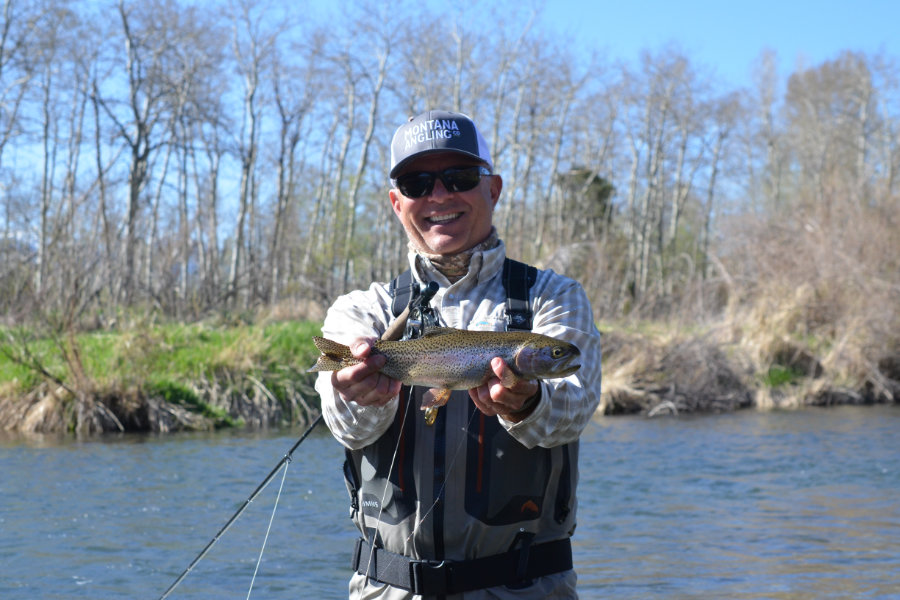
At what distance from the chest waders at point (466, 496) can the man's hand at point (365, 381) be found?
222mm

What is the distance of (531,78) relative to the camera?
127 feet

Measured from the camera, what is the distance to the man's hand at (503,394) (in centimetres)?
252

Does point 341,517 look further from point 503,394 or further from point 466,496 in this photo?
point 503,394

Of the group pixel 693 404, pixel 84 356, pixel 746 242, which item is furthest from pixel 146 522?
pixel 746 242

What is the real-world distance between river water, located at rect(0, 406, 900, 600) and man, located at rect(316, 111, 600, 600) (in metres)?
5.32

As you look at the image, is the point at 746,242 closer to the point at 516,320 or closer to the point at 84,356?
the point at 84,356

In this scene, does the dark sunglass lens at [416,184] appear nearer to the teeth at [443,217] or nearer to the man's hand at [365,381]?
the teeth at [443,217]

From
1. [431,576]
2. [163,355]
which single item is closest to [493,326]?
[431,576]

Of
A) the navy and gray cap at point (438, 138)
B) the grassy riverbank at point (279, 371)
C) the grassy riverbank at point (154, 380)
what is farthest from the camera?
the grassy riverbank at point (279, 371)

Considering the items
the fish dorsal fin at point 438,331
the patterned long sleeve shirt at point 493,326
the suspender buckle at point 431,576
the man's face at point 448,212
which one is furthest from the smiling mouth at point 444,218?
the suspender buckle at point 431,576

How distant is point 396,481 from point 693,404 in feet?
56.6

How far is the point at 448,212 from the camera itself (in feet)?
9.95

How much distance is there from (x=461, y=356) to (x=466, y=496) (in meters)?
0.45

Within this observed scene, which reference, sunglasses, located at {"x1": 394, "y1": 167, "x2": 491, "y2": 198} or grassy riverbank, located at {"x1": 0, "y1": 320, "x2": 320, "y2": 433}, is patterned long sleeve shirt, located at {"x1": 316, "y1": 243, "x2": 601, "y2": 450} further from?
grassy riverbank, located at {"x1": 0, "y1": 320, "x2": 320, "y2": 433}
